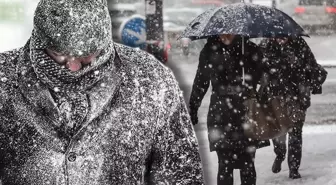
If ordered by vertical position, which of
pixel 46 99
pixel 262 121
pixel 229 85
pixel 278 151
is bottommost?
pixel 278 151

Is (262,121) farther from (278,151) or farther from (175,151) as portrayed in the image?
(175,151)

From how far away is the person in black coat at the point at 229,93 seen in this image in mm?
5719

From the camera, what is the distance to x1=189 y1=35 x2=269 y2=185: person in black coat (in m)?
5.72

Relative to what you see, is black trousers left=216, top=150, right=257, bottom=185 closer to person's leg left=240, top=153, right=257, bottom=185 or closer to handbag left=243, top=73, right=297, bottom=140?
person's leg left=240, top=153, right=257, bottom=185

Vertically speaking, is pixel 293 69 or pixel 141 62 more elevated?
pixel 141 62

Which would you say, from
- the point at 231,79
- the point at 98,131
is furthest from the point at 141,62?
the point at 231,79

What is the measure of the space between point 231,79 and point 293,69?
111 cm

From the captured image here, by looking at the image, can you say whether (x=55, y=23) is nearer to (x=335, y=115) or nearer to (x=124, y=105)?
(x=124, y=105)

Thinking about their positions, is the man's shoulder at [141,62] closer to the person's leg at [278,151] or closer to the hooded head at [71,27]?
the hooded head at [71,27]

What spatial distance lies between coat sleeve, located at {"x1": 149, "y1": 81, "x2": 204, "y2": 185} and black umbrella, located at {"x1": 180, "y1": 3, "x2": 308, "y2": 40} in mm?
3535

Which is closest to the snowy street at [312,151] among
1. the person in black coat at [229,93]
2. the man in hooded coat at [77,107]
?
the person in black coat at [229,93]

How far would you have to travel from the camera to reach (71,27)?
6.26 ft

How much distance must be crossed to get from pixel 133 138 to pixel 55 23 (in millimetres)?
436

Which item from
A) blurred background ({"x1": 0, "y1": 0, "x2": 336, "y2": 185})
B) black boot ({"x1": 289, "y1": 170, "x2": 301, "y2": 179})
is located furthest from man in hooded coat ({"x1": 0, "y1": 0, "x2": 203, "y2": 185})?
black boot ({"x1": 289, "y1": 170, "x2": 301, "y2": 179})
